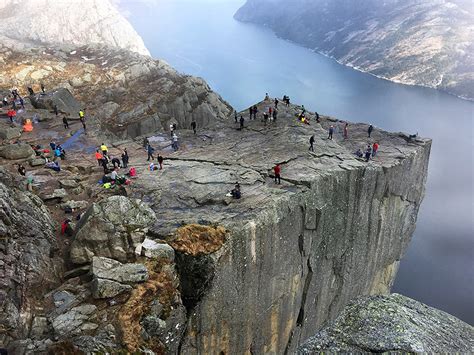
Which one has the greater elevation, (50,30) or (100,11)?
(100,11)

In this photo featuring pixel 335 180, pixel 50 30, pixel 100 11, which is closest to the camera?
pixel 335 180

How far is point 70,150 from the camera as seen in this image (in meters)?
38.4

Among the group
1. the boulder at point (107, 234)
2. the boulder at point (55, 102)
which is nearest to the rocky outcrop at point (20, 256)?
the boulder at point (107, 234)

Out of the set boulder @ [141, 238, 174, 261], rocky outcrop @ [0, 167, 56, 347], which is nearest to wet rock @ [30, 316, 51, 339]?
rocky outcrop @ [0, 167, 56, 347]

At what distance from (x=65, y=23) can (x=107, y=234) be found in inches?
4480

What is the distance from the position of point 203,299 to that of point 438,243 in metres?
69.2

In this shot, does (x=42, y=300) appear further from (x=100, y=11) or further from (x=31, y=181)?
(x=100, y=11)

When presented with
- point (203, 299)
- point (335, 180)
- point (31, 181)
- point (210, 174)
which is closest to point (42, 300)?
point (203, 299)

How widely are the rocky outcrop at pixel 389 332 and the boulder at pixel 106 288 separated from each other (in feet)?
33.9

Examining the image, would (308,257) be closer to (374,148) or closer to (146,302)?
(374,148)

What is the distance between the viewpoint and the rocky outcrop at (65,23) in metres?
98.5

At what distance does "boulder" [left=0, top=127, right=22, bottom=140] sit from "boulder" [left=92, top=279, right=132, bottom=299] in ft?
89.3

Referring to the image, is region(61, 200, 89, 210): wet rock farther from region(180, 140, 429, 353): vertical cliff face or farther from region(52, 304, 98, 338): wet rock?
region(180, 140, 429, 353): vertical cliff face

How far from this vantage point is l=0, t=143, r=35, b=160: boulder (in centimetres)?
3325
